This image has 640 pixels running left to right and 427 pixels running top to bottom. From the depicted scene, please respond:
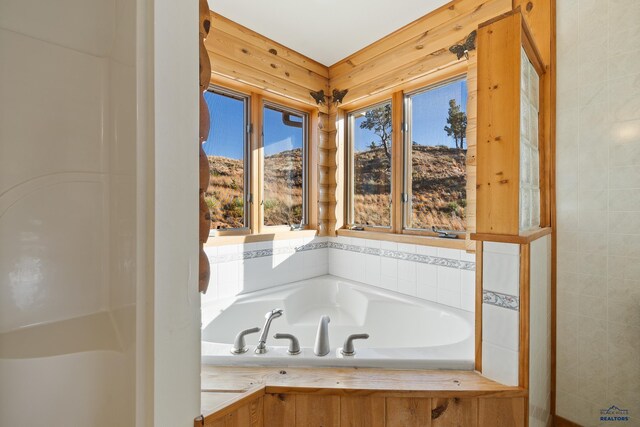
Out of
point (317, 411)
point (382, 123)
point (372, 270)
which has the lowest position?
point (317, 411)

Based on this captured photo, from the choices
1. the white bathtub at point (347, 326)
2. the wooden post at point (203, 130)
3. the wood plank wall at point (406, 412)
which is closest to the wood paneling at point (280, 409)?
the wood plank wall at point (406, 412)

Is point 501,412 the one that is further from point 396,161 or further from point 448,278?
point 396,161

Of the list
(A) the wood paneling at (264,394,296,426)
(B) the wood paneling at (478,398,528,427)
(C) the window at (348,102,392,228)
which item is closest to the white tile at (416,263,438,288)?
(C) the window at (348,102,392,228)

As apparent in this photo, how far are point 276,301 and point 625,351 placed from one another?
2.00m

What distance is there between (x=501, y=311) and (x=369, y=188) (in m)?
1.65

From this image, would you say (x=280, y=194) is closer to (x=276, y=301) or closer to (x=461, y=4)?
(x=276, y=301)

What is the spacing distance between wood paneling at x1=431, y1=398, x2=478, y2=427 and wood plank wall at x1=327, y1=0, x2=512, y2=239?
3.11 feet

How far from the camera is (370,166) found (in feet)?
8.68

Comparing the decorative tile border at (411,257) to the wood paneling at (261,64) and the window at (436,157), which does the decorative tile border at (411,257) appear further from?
the wood paneling at (261,64)

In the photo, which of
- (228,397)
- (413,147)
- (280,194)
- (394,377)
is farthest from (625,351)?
(280,194)

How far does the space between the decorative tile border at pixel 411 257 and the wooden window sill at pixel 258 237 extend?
0.34 meters

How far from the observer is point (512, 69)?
1.11 metres

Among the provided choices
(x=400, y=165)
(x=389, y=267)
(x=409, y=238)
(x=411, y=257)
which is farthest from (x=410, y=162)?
(x=389, y=267)

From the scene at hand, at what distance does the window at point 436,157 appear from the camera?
6.68 ft
